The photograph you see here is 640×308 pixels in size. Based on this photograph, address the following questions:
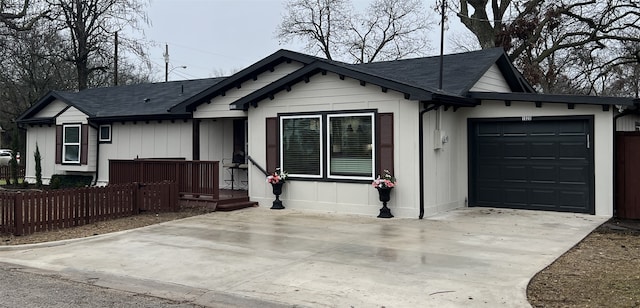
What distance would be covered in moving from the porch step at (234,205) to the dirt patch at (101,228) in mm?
305

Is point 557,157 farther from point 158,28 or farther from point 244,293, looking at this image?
point 158,28

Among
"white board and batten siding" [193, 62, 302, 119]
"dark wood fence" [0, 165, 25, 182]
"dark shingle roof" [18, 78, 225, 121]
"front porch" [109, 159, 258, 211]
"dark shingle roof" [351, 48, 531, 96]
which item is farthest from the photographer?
"dark wood fence" [0, 165, 25, 182]

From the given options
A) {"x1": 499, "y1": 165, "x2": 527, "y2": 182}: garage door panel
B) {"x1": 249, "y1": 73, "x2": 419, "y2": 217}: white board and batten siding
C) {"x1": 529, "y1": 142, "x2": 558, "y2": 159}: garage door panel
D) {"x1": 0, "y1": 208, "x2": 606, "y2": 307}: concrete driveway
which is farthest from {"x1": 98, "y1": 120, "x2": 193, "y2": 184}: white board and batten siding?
{"x1": 529, "y1": 142, "x2": 558, "y2": 159}: garage door panel

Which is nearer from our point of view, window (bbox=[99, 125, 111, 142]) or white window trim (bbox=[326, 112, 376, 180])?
white window trim (bbox=[326, 112, 376, 180])

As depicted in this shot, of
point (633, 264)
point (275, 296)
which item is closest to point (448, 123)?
point (633, 264)

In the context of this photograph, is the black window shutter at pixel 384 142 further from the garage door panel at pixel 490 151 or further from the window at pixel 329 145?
the garage door panel at pixel 490 151

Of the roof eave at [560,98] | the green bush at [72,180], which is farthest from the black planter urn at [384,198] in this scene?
the green bush at [72,180]

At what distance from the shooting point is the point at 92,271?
682 cm

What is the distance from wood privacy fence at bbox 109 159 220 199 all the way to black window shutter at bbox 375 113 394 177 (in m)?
3.78

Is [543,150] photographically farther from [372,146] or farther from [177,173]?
[177,173]

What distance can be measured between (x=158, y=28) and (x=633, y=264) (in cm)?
2998

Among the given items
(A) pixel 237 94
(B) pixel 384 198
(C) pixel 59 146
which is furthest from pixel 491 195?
(C) pixel 59 146

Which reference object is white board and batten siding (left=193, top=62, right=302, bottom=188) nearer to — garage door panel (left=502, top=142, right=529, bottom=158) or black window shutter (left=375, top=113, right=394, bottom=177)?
black window shutter (left=375, top=113, right=394, bottom=177)

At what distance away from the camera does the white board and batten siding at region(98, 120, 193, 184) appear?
16.1 m
